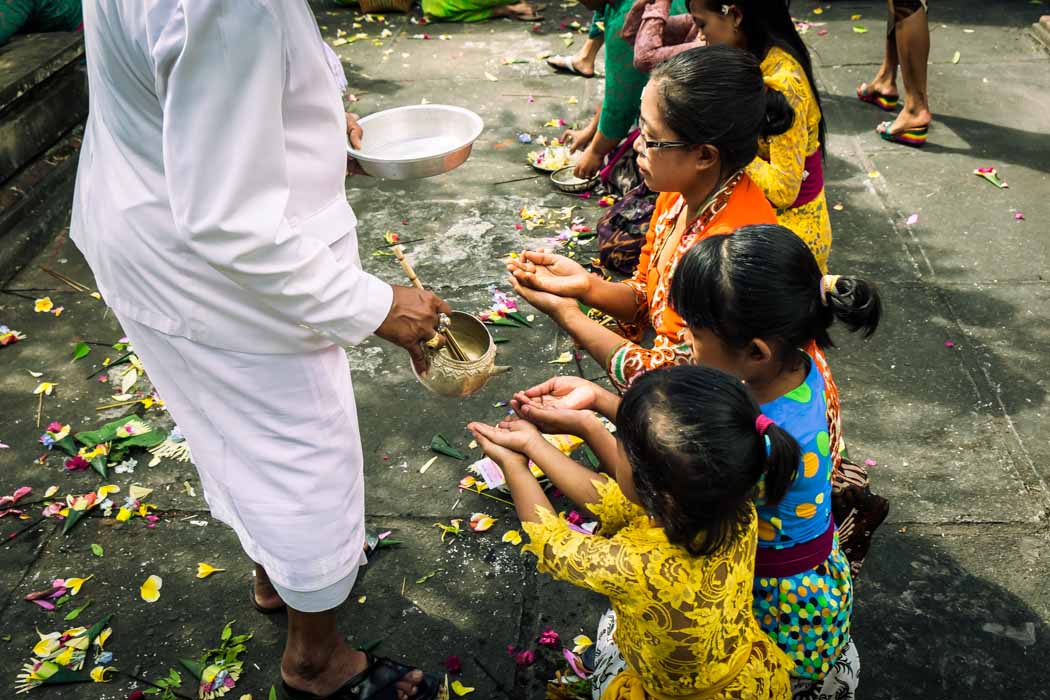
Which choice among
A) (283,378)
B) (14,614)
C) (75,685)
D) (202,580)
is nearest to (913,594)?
(283,378)

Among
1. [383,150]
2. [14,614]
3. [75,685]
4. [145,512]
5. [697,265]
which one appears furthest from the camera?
[383,150]

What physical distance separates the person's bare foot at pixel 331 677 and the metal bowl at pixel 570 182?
332 cm

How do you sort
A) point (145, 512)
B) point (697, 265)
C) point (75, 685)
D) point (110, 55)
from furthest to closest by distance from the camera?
point (145, 512)
point (75, 685)
point (697, 265)
point (110, 55)

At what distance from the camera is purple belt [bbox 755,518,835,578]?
84.2 inches

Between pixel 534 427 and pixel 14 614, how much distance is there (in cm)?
199

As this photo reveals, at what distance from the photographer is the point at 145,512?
3.27m

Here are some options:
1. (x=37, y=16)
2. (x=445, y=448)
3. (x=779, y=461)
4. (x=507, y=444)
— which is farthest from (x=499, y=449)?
(x=37, y=16)

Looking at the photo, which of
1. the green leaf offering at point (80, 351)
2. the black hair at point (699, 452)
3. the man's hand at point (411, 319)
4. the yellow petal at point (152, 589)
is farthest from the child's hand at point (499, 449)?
the green leaf offering at point (80, 351)

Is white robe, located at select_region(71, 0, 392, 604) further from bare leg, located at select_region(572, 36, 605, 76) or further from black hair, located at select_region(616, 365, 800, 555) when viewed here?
bare leg, located at select_region(572, 36, 605, 76)

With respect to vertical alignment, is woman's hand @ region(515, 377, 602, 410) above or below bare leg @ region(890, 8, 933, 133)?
above

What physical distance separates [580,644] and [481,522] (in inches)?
24.4

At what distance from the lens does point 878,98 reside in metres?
6.04

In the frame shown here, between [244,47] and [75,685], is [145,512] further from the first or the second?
[244,47]

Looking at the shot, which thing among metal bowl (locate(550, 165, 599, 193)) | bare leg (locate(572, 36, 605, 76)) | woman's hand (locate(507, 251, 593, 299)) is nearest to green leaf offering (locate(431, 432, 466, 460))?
woman's hand (locate(507, 251, 593, 299))
